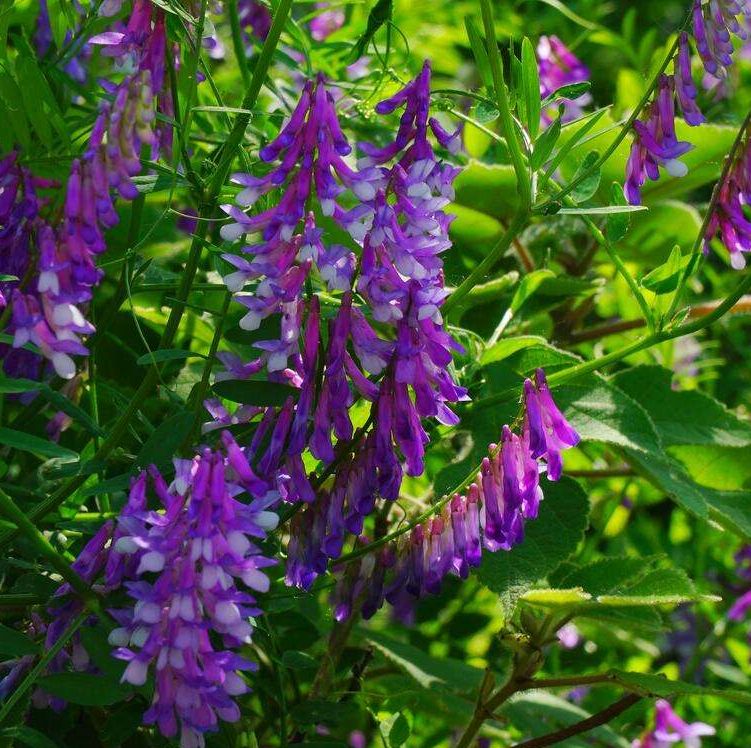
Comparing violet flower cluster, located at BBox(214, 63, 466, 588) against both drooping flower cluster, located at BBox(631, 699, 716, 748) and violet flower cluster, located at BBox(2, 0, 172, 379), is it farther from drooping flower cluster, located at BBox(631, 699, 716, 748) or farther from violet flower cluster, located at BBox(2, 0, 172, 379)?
drooping flower cluster, located at BBox(631, 699, 716, 748)

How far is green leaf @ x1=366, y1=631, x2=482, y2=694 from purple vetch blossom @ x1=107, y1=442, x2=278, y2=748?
0.53 m

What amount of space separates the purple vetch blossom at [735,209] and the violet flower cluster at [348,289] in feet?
0.91

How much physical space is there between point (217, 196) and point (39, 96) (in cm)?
15

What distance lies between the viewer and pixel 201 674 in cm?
72

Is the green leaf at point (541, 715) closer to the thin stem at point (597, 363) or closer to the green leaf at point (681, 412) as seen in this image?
the green leaf at point (681, 412)

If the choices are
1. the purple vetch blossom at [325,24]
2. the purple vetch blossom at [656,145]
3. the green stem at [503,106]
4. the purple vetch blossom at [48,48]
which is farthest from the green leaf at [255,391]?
the purple vetch blossom at [325,24]

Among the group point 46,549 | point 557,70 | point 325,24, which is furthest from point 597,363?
point 325,24

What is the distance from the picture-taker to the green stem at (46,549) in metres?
0.74

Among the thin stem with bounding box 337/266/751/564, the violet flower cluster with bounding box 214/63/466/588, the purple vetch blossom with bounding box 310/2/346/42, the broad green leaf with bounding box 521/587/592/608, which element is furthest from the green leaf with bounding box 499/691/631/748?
the purple vetch blossom with bounding box 310/2/346/42

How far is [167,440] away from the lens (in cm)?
82

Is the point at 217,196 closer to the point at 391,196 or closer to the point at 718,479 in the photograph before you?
the point at 391,196

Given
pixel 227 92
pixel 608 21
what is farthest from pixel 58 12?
pixel 608 21

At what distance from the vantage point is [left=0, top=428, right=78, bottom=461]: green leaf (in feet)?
2.54

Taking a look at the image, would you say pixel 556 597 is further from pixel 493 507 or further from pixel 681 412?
pixel 681 412
